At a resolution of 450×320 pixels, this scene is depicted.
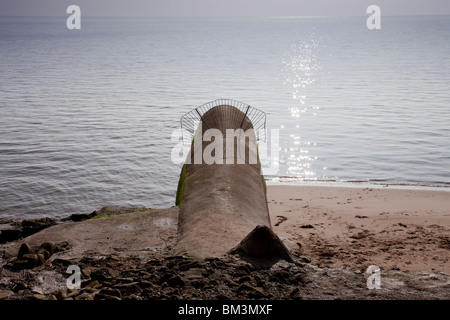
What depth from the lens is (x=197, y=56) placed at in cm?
5919

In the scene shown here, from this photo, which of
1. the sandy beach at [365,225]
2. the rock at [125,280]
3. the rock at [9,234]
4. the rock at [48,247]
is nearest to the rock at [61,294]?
the rock at [125,280]

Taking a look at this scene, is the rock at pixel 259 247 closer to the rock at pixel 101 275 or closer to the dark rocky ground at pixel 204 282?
the dark rocky ground at pixel 204 282

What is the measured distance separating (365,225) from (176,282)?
6.28 metres

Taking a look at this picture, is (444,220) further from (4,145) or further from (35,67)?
(35,67)

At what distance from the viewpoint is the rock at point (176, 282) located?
593 cm

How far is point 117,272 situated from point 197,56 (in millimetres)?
54577

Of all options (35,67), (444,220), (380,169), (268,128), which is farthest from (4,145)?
(35,67)

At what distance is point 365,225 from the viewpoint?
1108 cm

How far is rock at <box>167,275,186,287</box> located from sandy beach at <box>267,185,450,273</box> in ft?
9.93

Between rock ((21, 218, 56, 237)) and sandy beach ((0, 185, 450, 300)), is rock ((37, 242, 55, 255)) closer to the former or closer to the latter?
sandy beach ((0, 185, 450, 300))

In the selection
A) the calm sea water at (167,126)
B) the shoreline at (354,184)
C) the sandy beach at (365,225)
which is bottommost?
the sandy beach at (365,225)

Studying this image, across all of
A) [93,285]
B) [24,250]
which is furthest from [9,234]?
[93,285]

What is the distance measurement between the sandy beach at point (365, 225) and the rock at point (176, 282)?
303cm

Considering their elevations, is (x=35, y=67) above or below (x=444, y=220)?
above
